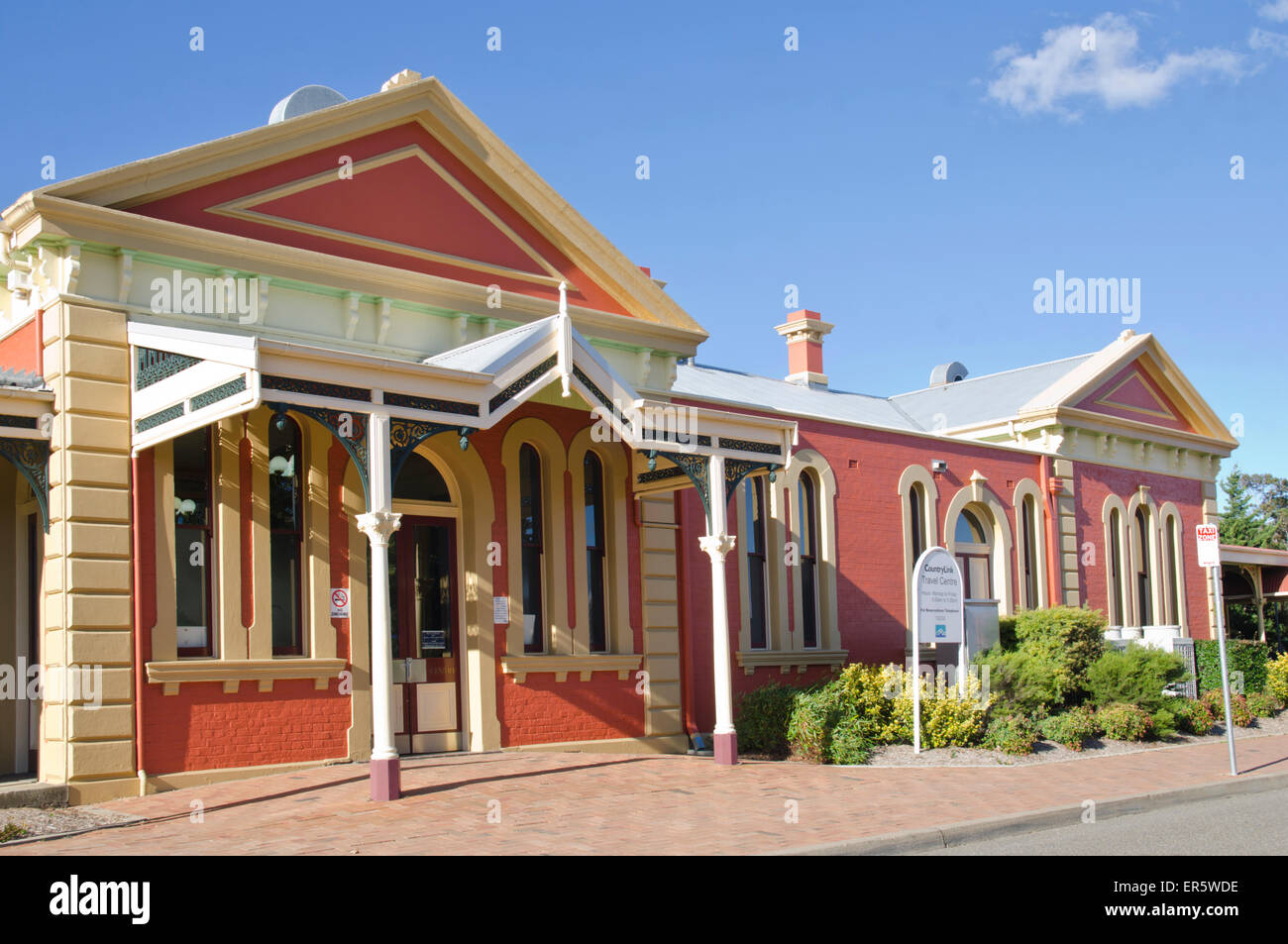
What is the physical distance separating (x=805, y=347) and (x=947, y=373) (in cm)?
592

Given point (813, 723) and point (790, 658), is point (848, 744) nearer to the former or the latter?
point (813, 723)

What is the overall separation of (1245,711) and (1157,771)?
6.84 m

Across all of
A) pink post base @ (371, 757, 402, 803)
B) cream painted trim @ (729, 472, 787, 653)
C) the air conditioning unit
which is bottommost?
pink post base @ (371, 757, 402, 803)

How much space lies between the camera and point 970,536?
2234cm

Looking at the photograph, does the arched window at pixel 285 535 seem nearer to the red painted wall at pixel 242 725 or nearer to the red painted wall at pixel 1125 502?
the red painted wall at pixel 242 725

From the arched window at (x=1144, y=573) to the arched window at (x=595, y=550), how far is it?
13.5m

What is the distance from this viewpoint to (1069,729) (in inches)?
639

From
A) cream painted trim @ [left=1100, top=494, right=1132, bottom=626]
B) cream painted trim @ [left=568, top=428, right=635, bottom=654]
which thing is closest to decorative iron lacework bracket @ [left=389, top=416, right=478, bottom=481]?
cream painted trim @ [left=568, top=428, right=635, bottom=654]

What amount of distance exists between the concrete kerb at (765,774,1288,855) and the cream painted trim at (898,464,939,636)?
7296 millimetres

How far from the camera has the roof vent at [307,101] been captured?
15359 millimetres

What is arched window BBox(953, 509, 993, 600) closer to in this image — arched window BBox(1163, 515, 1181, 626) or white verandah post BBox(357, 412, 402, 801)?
arched window BBox(1163, 515, 1181, 626)

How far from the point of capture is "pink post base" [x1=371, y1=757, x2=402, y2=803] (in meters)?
10.9
